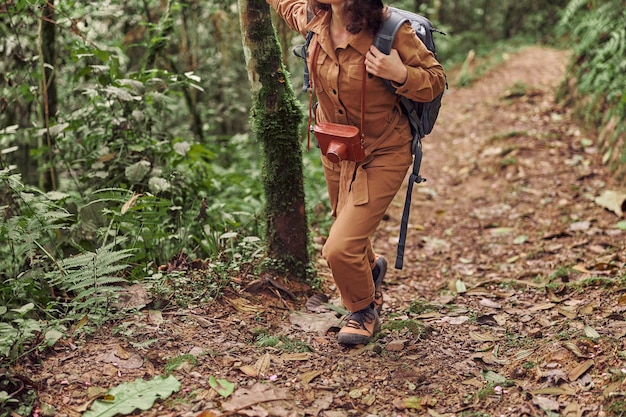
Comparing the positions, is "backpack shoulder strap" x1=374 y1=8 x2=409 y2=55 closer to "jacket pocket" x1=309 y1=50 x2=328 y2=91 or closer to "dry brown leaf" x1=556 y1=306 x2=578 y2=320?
"jacket pocket" x1=309 y1=50 x2=328 y2=91

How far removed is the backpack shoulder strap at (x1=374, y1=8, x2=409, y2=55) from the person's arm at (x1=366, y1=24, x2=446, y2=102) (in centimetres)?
3

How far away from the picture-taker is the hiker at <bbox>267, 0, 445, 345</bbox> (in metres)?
3.09

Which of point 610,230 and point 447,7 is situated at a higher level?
point 447,7

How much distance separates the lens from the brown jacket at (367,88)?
3137 millimetres

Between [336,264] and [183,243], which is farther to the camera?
[183,243]

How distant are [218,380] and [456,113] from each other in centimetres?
890

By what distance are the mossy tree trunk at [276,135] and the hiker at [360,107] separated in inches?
9.8

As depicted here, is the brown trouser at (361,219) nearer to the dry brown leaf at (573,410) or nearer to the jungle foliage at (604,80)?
the dry brown leaf at (573,410)

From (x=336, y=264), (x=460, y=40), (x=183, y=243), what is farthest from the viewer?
(x=460, y=40)

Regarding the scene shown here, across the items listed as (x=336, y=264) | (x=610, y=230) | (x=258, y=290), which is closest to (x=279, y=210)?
(x=258, y=290)

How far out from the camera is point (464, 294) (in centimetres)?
481

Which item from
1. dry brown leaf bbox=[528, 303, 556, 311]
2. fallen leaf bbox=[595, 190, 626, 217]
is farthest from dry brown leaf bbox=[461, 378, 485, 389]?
fallen leaf bbox=[595, 190, 626, 217]

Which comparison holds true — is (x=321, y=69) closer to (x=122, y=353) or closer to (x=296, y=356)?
(x=296, y=356)

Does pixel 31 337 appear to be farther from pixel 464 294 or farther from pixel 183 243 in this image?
pixel 464 294
